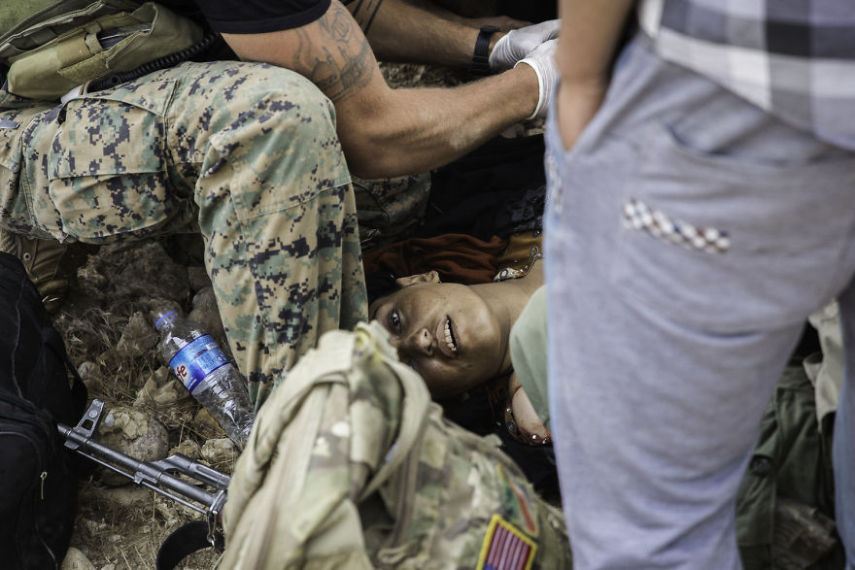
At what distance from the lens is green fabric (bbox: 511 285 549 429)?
179 cm

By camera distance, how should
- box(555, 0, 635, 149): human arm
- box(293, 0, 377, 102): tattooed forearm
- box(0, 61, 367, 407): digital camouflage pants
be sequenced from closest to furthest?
box(555, 0, 635, 149): human arm → box(0, 61, 367, 407): digital camouflage pants → box(293, 0, 377, 102): tattooed forearm

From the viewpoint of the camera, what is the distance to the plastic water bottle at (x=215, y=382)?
2.61 meters

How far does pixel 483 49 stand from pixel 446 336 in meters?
1.40

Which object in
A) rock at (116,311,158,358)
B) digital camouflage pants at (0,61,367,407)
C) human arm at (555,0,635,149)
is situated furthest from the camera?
rock at (116,311,158,358)

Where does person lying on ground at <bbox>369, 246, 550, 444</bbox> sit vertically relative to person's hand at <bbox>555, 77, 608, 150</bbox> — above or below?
below

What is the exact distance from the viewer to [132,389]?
288cm

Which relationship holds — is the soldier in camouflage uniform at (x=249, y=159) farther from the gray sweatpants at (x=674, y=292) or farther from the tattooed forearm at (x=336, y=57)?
the gray sweatpants at (x=674, y=292)

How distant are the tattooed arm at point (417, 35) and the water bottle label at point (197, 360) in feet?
5.04

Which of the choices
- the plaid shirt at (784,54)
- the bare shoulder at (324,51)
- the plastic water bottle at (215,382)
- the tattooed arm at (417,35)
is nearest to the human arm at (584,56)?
the plaid shirt at (784,54)

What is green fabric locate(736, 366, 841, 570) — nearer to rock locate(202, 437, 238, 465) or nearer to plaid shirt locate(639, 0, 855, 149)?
plaid shirt locate(639, 0, 855, 149)

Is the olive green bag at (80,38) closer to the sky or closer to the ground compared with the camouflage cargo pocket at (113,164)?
closer to the sky

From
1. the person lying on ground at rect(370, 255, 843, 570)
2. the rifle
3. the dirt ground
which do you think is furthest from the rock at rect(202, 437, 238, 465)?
the person lying on ground at rect(370, 255, 843, 570)

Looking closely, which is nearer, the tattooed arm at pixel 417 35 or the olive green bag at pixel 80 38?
the olive green bag at pixel 80 38

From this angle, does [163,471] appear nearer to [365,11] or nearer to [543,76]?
[543,76]
